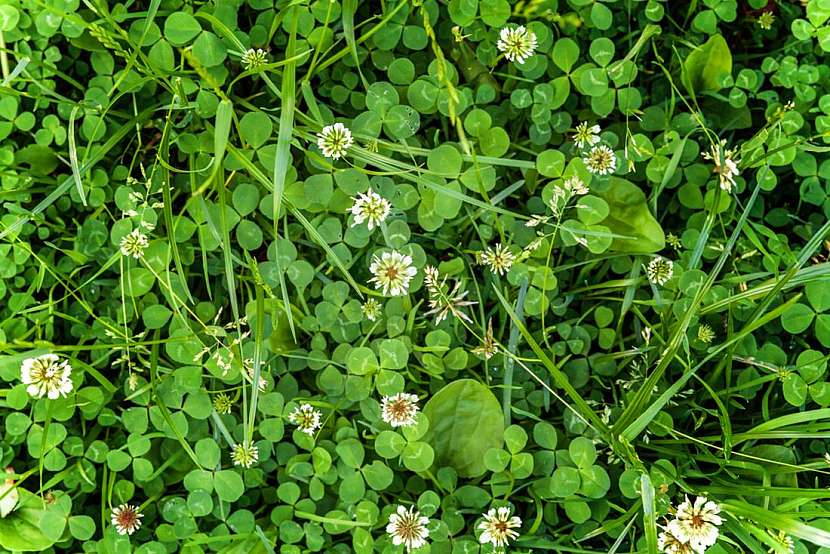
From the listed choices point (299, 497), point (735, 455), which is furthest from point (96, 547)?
point (735, 455)

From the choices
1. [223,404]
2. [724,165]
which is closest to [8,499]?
[223,404]

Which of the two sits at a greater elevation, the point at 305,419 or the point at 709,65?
the point at 709,65

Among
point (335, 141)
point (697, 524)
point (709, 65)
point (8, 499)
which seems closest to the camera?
point (697, 524)

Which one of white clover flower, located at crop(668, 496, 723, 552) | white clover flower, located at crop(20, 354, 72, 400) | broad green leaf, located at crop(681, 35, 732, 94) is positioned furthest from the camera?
broad green leaf, located at crop(681, 35, 732, 94)

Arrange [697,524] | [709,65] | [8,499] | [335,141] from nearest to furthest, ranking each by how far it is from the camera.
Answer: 1. [697,524]
2. [335,141]
3. [8,499]
4. [709,65]

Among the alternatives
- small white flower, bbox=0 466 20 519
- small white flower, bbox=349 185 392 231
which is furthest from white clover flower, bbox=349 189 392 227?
small white flower, bbox=0 466 20 519

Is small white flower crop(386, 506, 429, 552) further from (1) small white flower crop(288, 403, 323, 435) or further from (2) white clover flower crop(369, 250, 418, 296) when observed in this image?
(2) white clover flower crop(369, 250, 418, 296)

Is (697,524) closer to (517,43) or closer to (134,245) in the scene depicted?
(517,43)
